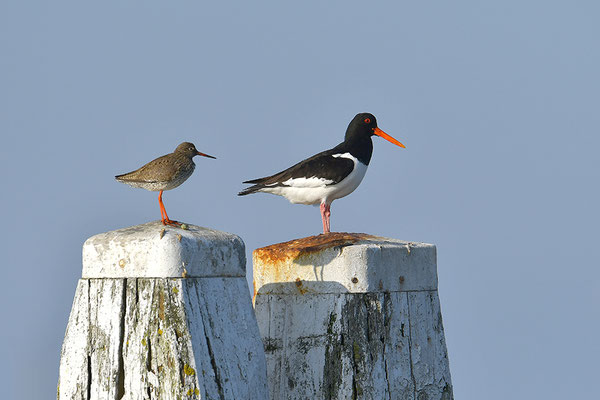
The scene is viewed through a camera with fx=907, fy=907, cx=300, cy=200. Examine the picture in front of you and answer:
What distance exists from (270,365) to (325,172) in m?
3.14

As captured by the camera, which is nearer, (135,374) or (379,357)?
(135,374)

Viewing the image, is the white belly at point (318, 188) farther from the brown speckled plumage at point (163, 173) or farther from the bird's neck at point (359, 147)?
the brown speckled plumage at point (163, 173)

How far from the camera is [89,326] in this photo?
4.41 meters

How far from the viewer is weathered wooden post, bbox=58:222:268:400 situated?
13.8 ft

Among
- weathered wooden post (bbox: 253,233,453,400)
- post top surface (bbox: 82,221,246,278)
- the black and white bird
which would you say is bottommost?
weathered wooden post (bbox: 253,233,453,400)

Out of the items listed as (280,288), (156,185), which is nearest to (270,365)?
(280,288)

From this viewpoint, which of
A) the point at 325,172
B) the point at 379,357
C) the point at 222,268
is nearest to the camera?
the point at 222,268

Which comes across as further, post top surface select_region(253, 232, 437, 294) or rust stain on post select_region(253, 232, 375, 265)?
rust stain on post select_region(253, 232, 375, 265)

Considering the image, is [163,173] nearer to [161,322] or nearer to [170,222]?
[170,222]

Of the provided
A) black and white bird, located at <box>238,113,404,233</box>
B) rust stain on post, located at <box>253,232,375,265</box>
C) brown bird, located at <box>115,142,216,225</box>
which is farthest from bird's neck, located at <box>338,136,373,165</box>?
brown bird, located at <box>115,142,216,225</box>

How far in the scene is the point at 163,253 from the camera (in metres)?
4.29

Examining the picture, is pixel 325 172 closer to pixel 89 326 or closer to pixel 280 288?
pixel 280 288

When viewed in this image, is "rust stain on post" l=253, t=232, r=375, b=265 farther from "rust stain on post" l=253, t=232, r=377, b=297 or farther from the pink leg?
the pink leg

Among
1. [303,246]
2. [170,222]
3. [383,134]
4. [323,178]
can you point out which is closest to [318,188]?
[323,178]
